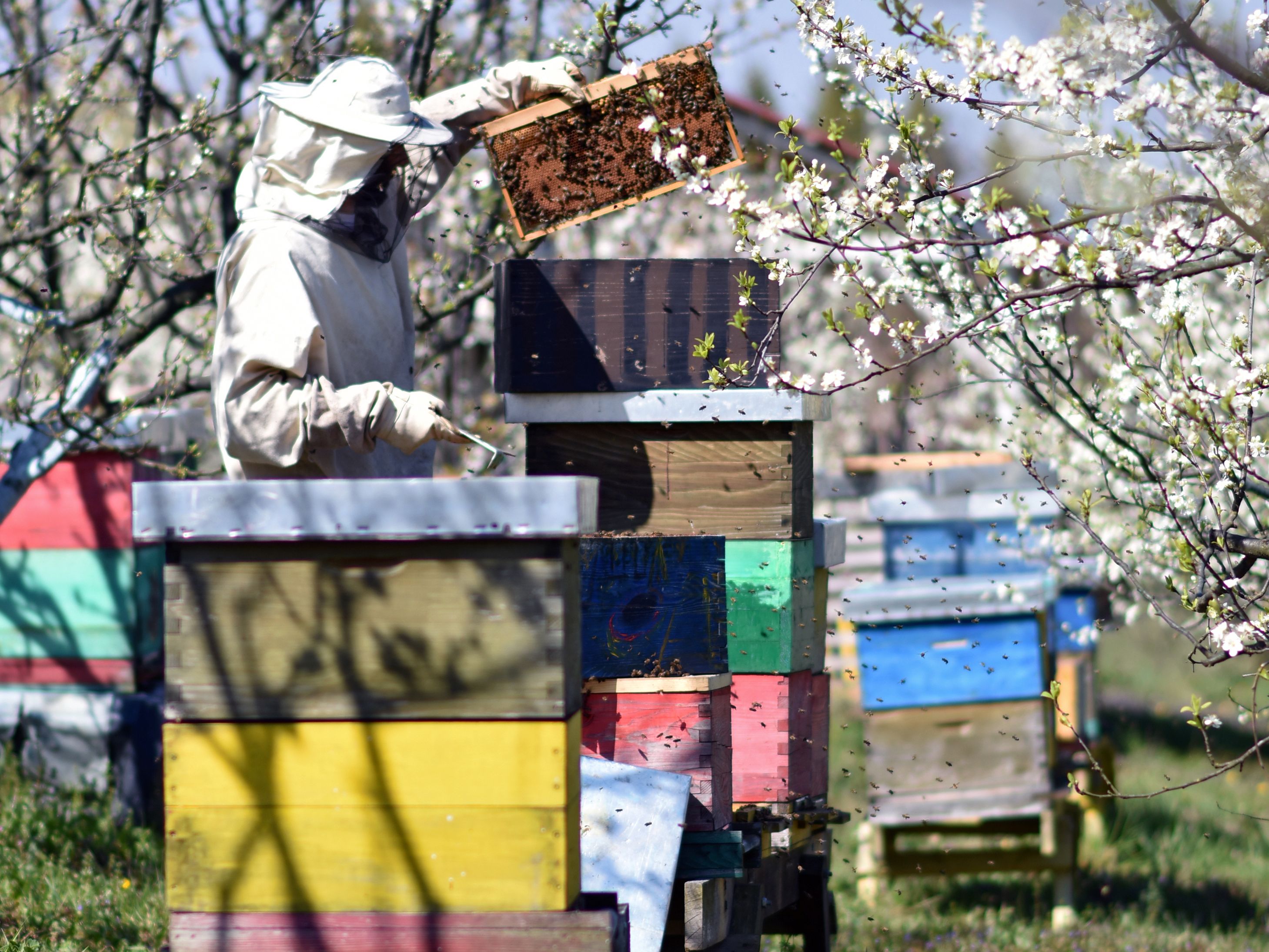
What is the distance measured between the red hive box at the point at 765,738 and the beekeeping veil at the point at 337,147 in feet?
4.56

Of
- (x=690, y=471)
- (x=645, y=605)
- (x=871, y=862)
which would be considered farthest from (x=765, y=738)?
(x=871, y=862)

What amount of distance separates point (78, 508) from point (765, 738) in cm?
359

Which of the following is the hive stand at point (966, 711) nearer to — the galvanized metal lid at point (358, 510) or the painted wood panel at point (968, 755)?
the painted wood panel at point (968, 755)

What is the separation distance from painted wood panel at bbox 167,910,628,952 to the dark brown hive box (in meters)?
1.80

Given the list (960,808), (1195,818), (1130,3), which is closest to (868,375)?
(1130,3)

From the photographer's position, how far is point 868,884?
6.27 m

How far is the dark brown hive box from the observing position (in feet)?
10.6

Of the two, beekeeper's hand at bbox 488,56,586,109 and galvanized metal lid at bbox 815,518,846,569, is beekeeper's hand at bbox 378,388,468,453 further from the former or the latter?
galvanized metal lid at bbox 815,518,846,569

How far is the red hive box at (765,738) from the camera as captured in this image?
Answer: 3.17 metres

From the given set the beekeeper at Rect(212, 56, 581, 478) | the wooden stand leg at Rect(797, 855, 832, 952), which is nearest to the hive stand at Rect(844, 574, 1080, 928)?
the wooden stand leg at Rect(797, 855, 832, 952)

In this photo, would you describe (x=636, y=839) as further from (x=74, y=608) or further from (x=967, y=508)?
(x=967, y=508)

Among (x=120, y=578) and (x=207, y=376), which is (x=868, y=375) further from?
(x=120, y=578)

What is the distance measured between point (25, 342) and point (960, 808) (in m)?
4.13

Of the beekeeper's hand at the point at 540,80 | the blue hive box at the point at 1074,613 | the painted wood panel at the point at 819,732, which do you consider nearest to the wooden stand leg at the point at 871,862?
the blue hive box at the point at 1074,613
